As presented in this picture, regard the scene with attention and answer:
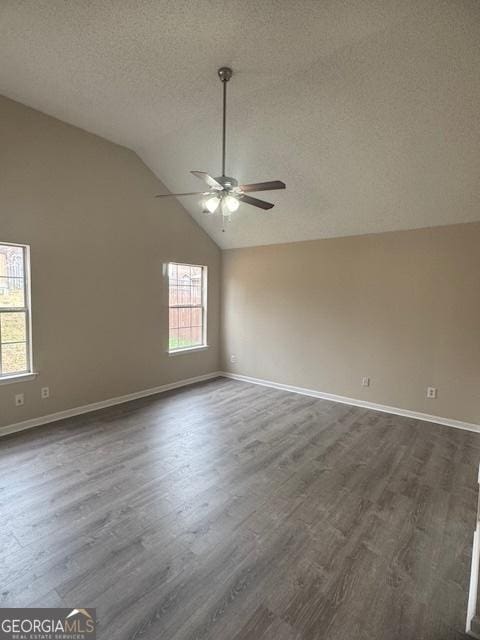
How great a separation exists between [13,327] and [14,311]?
0.58 feet

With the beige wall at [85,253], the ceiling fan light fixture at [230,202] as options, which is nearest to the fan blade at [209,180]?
the ceiling fan light fixture at [230,202]

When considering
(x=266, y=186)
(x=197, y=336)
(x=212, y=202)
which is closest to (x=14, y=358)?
(x=212, y=202)

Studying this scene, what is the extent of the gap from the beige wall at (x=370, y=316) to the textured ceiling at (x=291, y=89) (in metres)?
0.41

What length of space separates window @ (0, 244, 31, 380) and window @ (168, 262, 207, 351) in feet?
6.69

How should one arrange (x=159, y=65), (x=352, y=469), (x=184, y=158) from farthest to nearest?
(x=184, y=158) < (x=352, y=469) < (x=159, y=65)

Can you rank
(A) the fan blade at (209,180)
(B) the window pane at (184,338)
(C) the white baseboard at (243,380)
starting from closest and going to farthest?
1. (A) the fan blade at (209,180)
2. (C) the white baseboard at (243,380)
3. (B) the window pane at (184,338)

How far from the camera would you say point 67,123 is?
3.66 metres

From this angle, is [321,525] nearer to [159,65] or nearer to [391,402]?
[391,402]

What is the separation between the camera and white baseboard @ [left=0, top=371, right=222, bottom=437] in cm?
350

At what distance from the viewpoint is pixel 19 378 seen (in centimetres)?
347

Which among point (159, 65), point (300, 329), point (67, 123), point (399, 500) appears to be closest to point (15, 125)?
point (67, 123)

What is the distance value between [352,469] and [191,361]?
335 centimetres

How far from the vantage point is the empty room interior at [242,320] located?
1.74 metres

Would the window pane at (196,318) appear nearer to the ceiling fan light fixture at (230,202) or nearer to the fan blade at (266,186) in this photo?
the ceiling fan light fixture at (230,202)
